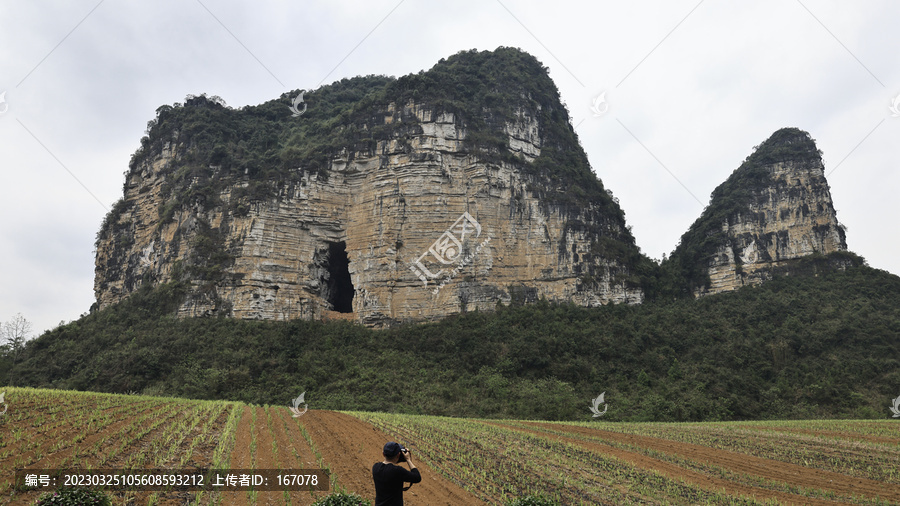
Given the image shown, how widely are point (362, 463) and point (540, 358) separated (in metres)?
25.2

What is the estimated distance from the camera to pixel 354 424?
17469 millimetres

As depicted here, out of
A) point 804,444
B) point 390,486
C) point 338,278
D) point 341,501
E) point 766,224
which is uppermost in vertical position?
point 766,224

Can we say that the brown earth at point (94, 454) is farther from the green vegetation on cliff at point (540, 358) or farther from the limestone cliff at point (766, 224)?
the limestone cliff at point (766, 224)

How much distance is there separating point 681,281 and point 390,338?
29.5 meters

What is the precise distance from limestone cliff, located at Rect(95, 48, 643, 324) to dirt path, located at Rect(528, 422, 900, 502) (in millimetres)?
24252

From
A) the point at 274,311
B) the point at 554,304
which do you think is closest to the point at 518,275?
the point at 554,304

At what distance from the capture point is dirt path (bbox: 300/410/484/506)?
371 inches

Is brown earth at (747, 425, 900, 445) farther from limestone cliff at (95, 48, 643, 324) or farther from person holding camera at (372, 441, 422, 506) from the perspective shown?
limestone cliff at (95, 48, 643, 324)

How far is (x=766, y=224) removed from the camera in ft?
157

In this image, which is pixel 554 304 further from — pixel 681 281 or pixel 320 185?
pixel 320 185

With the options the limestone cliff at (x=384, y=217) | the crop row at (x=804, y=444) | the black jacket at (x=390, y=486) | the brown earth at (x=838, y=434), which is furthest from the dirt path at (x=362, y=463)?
the limestone cliff at (x=384, y=217)

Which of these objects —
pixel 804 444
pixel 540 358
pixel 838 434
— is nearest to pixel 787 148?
pixel 540 358

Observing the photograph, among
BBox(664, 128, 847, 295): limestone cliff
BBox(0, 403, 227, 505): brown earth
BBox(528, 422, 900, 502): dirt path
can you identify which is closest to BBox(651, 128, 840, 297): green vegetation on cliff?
BBox(664, 128, 847, 295): limestone cliff

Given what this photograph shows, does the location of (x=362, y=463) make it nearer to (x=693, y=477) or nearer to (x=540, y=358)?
(x=693, y=477)
